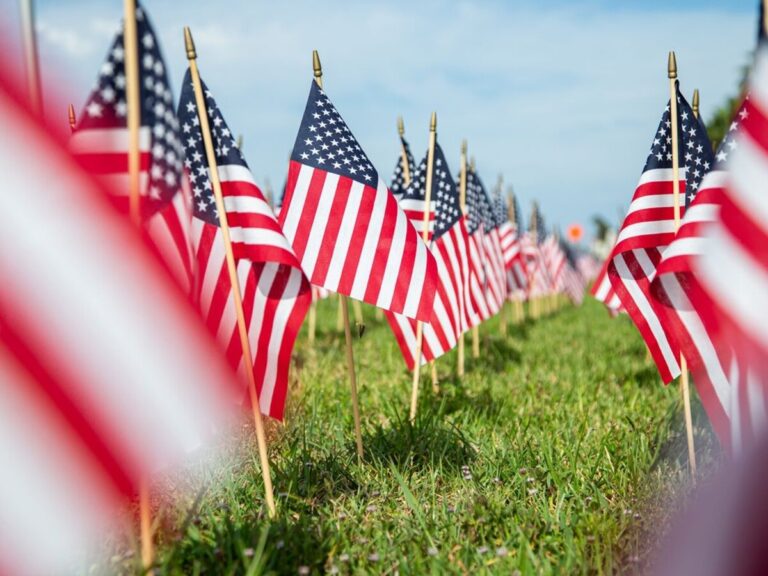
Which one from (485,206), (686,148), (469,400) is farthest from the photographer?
(485,206)

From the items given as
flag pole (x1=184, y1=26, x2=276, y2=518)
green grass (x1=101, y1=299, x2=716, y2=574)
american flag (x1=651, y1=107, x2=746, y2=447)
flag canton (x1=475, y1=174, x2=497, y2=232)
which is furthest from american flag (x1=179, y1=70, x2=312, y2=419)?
flag canton (x1=475, y1=174, x2=497, y2=232)

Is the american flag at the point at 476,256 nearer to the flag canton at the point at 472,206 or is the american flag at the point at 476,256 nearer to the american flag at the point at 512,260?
the flag canton at the point at 472,206

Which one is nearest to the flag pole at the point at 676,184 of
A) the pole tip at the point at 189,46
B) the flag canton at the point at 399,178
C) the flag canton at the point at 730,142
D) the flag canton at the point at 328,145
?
the flag canton at the point at 730,142

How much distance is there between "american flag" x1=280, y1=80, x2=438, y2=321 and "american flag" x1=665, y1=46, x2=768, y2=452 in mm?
1731

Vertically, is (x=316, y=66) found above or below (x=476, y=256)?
above

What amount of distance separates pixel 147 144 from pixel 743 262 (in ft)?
8.25

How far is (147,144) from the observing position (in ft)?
10.8

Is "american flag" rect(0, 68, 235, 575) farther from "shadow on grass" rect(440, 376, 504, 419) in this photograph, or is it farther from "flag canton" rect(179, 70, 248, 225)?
"shadow on grass" rect(440, 376, 504, 419)

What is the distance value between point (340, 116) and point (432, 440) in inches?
86.9

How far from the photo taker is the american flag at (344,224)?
4.99 meters

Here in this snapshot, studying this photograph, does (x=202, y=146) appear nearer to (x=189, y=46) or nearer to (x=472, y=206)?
(x=189, y=46)

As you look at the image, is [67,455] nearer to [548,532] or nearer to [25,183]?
[25,183]

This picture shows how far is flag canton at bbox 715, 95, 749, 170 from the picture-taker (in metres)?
3.95

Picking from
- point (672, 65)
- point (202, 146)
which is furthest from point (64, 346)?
point (672, 65)
